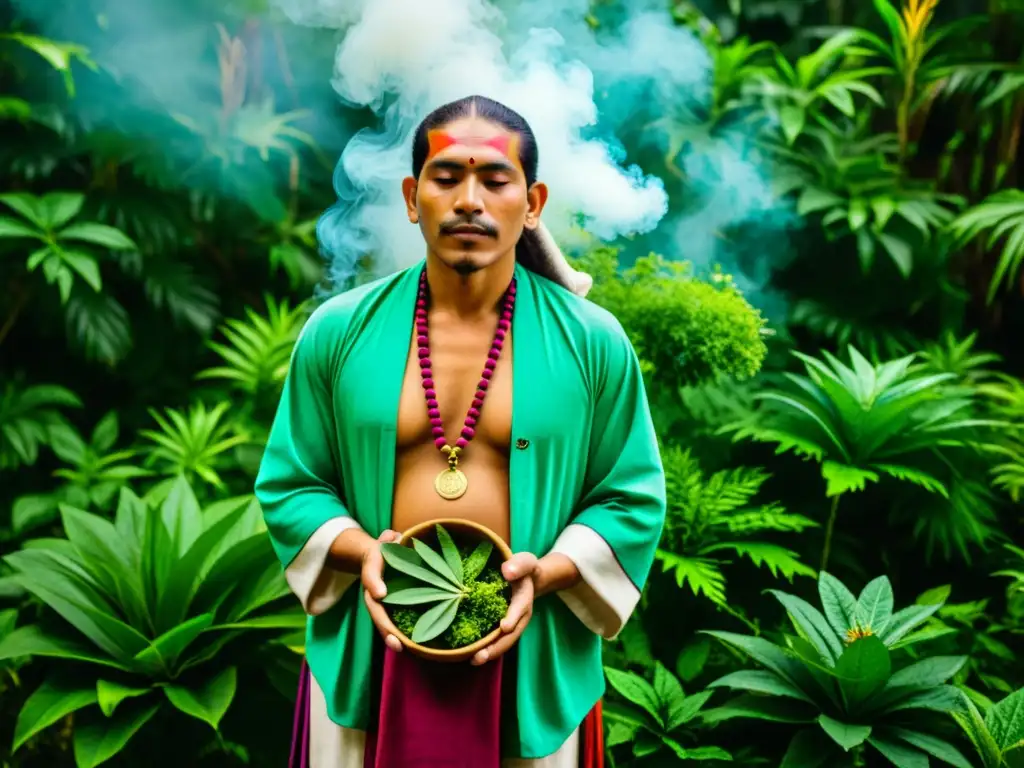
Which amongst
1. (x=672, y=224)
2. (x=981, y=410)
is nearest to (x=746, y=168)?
(x=672, y=224)

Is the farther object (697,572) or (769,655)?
(697,572)

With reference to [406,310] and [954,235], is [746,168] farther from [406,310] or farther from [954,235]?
[406,310]

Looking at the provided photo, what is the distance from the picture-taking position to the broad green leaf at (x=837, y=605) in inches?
85.7

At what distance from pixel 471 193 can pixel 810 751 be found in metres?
1.52

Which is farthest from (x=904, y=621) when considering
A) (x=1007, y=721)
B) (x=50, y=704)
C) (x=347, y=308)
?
(x=50, y=704)

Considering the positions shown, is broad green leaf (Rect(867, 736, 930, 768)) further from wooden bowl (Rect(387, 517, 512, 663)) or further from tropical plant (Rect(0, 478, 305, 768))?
tropical plant (Rect(0, 478, 305, 768))

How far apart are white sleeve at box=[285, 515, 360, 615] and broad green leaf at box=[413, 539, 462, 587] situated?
0.18 meters

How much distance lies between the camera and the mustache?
145 cm

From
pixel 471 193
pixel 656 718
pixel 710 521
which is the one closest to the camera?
pixel 471 193

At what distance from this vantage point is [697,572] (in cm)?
236

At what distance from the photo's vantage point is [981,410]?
307 cm

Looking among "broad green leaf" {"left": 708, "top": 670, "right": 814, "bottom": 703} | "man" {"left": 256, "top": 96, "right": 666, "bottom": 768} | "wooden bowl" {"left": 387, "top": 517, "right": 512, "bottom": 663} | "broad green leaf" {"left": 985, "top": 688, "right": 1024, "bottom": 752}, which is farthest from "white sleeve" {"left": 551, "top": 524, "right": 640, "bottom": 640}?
"broad green leaf" {"left": 985, "top": 688, "right": 1024, "bottom": 752}

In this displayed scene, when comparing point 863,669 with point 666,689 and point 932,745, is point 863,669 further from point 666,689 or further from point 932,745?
point 666,689

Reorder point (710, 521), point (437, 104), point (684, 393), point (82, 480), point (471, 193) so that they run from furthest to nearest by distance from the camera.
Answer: point (82, 480)
point (684, 393)
point (710, 521)
point (437, 104)
point (471, 193)
